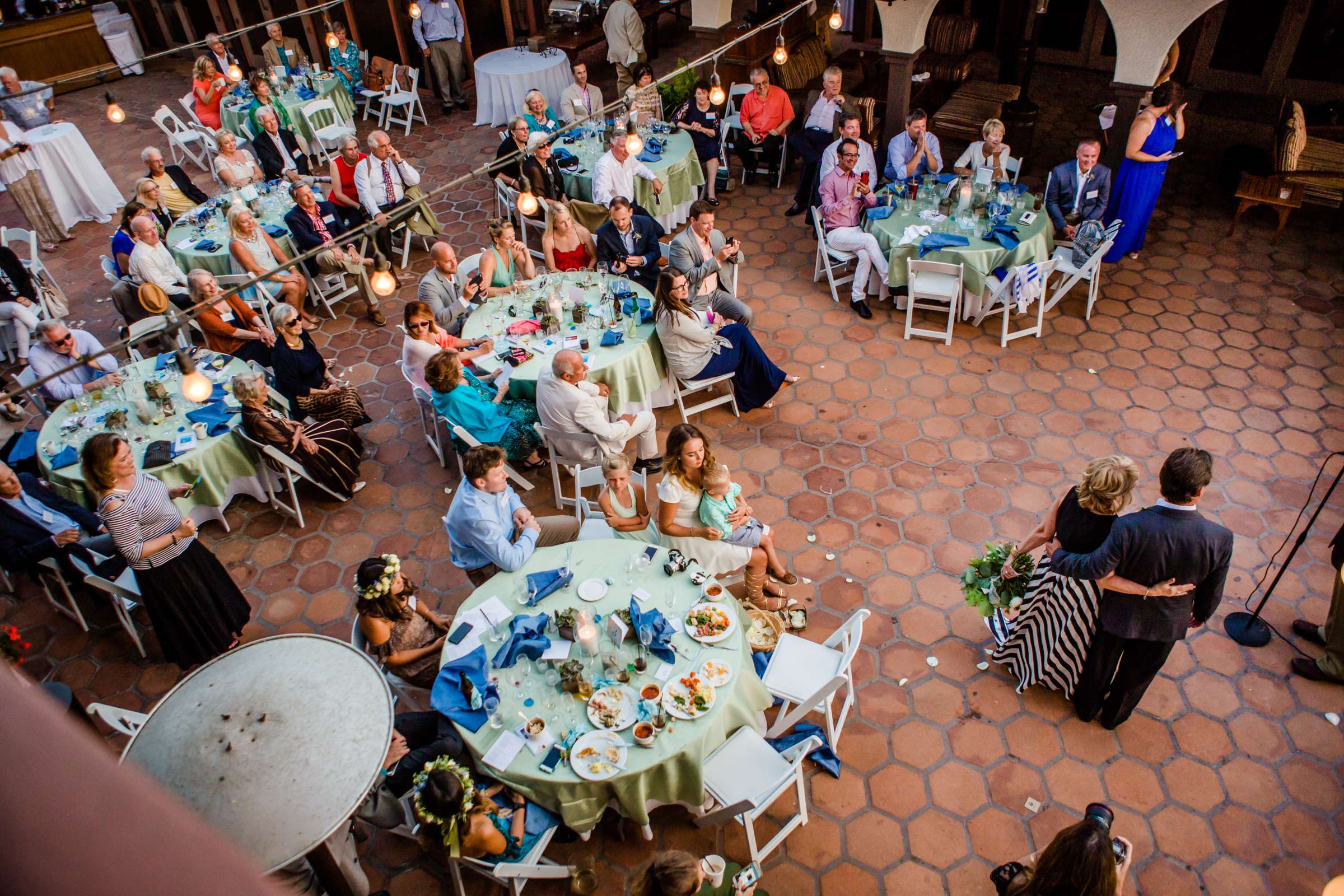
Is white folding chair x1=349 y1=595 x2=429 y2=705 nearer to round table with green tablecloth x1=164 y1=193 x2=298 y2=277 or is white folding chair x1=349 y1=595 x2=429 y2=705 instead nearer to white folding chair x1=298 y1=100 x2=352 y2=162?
round table with green tablecloth x1=164 y1=193 x2=298 y2=277

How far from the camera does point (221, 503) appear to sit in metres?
6.42

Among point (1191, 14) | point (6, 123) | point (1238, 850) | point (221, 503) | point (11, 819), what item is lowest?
point (1238, 850)

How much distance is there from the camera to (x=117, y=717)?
4602 millimetres

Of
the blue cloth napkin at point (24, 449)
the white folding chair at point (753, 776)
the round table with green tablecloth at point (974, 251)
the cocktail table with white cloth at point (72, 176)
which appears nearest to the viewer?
the white folding chair at point (753, 776)

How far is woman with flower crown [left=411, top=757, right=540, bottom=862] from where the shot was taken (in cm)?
374

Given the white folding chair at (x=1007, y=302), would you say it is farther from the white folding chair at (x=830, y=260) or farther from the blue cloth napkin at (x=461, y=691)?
the blue cloth napkin at (x=461, y=691)

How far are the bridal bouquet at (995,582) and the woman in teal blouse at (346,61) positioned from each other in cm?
1116

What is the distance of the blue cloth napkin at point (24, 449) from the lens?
608cm

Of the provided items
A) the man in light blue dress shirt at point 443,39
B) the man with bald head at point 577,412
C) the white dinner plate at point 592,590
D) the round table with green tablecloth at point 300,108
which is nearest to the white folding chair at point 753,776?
the white dinner plate at point 592,590

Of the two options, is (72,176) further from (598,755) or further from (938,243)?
(598,755)

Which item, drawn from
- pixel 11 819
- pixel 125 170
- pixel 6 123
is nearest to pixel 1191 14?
pixel 11 819

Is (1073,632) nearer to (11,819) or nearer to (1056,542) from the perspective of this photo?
(1056,542)

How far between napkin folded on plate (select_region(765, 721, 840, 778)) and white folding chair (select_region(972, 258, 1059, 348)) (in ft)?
14.5

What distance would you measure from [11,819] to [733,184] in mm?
10992
